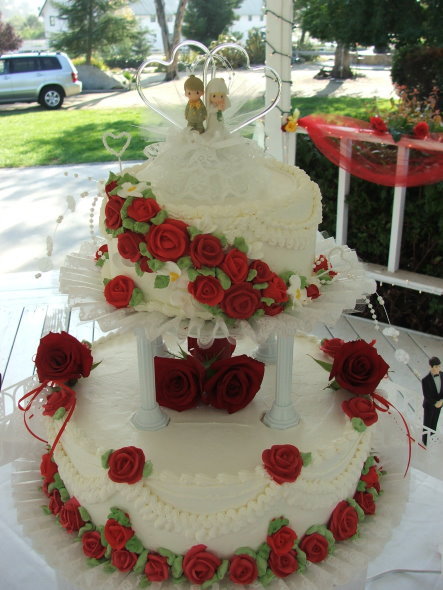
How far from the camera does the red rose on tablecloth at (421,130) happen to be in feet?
9.89

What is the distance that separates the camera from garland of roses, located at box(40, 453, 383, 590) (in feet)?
4.42

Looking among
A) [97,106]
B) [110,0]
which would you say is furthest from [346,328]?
[110,0]

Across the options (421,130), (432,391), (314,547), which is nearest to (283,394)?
(314,547)

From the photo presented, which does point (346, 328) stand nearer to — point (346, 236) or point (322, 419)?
point (346, 236)

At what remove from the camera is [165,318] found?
1305 millimetres

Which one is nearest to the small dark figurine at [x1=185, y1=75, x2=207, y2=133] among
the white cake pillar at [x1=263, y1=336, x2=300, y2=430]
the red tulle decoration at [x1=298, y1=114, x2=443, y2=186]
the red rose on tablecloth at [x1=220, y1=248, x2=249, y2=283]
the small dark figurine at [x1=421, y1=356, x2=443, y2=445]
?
the red rose on tablecloth at [x1=220, y1=248, x2=249, y2=283]

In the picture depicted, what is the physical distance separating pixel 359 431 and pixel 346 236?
211 centimetres

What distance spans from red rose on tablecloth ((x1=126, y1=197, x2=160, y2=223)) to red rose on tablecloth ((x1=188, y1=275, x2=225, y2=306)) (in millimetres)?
155

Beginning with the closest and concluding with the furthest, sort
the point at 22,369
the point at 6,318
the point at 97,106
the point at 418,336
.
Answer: the point at 22,369 → the point at 418,336 → the point at 6,318 → the point at 97,106

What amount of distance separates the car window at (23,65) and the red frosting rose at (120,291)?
29.7ft

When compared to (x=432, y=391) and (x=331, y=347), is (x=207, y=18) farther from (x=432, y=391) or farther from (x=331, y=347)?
(x=331, y=347)

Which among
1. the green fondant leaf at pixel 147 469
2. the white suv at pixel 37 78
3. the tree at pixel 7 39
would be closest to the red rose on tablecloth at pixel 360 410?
the green fondant leaf at pixel 147 469

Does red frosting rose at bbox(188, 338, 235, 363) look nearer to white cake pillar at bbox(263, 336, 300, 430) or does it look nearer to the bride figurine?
white cake pillar at bbox(263, 336, 300, 430)

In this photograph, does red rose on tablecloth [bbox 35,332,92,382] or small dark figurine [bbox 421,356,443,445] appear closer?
red rose on tablecloth [bbox 35,332,92,382]
